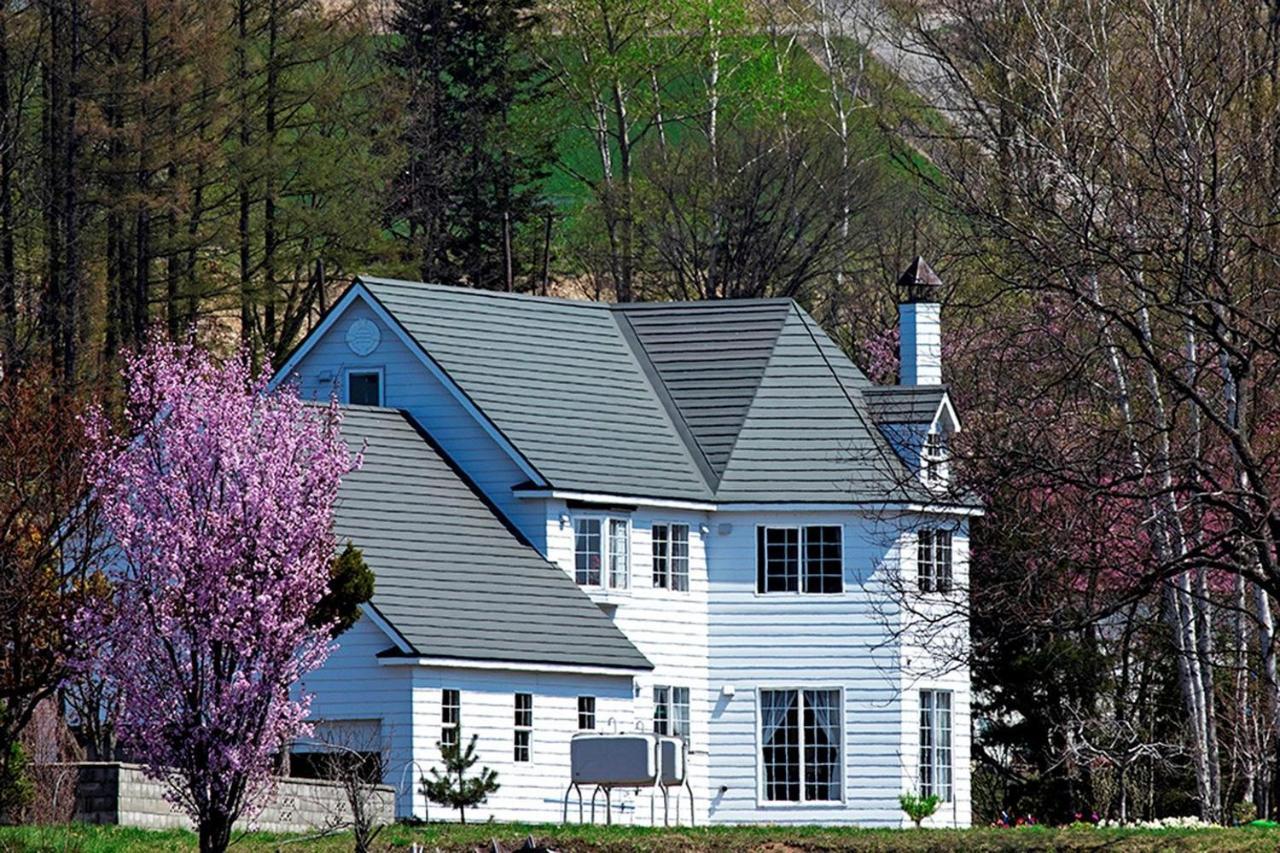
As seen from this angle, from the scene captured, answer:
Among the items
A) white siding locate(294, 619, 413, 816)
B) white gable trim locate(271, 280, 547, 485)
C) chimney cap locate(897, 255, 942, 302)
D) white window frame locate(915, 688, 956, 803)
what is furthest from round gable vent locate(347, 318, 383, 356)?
white window frame locate(915, 688, 956, 803)

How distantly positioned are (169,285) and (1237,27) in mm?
30641

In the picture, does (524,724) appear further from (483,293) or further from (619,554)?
(483,293)

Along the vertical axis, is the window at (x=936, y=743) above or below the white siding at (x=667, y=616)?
below

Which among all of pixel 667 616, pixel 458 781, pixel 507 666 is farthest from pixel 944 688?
pixel 458 781

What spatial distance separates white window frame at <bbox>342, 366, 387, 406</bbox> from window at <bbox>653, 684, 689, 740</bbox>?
6834 millimetres

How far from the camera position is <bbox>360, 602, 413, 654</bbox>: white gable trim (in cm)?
3934

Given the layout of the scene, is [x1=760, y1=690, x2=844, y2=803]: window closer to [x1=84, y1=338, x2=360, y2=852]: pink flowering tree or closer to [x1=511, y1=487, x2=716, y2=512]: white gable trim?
[x1=511, y1=487, x2=716, y2=512]: white gable trim

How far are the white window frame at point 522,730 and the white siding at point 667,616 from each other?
9.73 feet

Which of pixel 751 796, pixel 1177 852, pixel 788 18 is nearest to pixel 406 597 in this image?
pixel 751 796

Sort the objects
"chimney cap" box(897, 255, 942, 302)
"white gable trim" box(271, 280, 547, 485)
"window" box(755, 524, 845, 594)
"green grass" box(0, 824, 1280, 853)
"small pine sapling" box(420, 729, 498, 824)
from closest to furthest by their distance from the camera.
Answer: "green grass" box(0, 824, 1280, 853), "small pine sapling" box(420, 729, 498, 824), "white gable trim" box(271, 280, 547, 485), "window" box(755, 524, 845, 594), "chimney cap" box(897, 255, 942, 302)

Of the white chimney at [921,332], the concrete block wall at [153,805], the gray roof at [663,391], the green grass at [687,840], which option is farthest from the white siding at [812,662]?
the concrete block wall at [153,805]

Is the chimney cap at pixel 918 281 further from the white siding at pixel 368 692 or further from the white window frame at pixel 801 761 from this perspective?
the white siding at pixel 368 692

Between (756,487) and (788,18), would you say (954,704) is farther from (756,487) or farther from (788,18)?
(788,18)

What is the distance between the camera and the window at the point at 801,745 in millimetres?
45062
